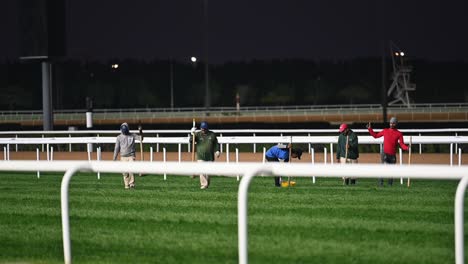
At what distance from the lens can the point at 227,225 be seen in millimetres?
8836

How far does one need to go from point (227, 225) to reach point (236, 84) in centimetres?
9138

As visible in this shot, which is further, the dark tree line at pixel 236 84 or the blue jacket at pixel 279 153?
the dark tree line at pixel 236 84

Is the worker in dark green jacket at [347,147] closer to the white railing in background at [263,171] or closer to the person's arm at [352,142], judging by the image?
the person's arm at [352,142]

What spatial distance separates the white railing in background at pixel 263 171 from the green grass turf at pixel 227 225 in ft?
2.92

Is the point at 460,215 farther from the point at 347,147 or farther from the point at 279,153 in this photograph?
the point at 347,147

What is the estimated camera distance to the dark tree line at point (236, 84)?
91.8 meters

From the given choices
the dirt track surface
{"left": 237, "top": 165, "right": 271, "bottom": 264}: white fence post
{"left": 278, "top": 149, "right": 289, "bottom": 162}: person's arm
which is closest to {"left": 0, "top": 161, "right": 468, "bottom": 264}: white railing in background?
{"left": 237, "top": 165, "right": 271, "bottom": 264}: white fence post

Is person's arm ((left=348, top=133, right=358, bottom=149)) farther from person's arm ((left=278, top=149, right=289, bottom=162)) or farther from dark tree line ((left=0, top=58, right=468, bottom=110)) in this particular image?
dark tree line ((left=0, top=58, right=468, bottom=110))

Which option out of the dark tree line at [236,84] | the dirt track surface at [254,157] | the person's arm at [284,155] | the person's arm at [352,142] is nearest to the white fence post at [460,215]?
the person's arm at [284,155]

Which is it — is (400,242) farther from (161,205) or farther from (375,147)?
(375,147)

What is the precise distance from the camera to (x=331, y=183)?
15781mm

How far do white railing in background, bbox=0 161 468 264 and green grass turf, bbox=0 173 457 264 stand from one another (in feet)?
2.92

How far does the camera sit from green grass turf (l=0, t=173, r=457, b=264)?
23.5 ft

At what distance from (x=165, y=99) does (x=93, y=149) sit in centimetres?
7057
